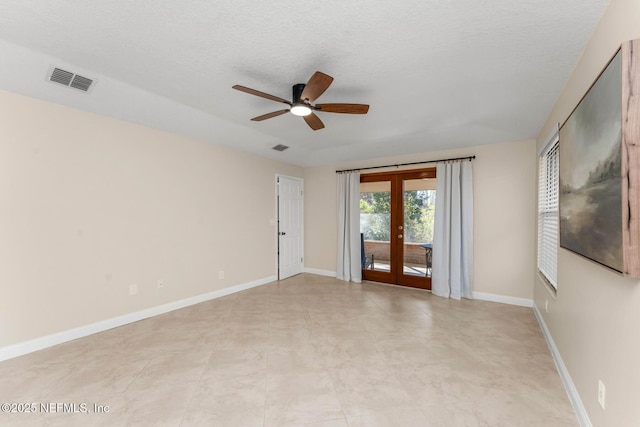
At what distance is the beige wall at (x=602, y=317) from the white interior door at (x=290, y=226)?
4336mm

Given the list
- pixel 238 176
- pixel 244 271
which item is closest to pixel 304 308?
pixel 244 271

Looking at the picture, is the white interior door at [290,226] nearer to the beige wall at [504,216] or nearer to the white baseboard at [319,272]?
the white baseboard at [319,272]

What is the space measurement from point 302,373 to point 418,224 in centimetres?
339

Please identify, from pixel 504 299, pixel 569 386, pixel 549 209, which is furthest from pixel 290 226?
pixel 569 386

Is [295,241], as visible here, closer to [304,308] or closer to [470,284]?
[304,308]

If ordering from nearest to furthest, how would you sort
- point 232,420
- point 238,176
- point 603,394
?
point 603,394
point 232,420
point 238,176

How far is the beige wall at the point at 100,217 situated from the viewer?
255 centimetres

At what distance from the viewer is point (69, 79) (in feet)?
8.07

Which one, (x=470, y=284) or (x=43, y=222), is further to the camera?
(x=470, y=284)

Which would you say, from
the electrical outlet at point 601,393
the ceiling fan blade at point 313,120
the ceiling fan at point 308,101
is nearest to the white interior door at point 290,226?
the ceiling fan blade at point 313,120

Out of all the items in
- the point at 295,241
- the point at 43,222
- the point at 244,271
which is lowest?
the point at 244,271

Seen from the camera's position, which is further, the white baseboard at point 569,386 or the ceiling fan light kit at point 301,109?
the ceiling fan light kit at point 301,109

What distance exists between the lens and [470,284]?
4.27m

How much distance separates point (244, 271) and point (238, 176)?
67.4 inches
